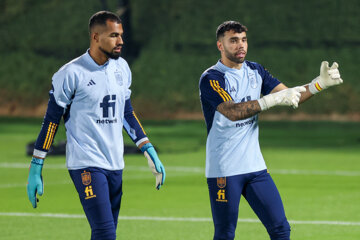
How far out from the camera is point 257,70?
895 cm

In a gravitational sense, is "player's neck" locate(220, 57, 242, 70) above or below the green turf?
above

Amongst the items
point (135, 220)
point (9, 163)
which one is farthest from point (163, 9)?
point (135, 220)

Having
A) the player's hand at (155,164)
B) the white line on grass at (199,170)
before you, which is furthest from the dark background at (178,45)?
the player's hand at (155,164)

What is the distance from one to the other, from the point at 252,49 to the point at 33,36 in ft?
38.4

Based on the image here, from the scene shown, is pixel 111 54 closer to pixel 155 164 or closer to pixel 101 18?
pixel 101 18

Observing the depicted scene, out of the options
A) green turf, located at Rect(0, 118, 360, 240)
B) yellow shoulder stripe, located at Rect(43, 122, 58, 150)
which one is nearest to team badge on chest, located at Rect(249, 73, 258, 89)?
yellow shoulder stripe, located at Rect(43, 122, 58, 150)

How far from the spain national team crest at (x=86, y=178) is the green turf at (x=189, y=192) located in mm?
3639

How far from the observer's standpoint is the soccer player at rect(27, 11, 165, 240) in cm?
829

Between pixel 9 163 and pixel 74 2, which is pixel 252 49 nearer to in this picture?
pixel 74 2

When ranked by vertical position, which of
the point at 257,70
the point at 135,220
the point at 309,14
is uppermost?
the point at 309,14

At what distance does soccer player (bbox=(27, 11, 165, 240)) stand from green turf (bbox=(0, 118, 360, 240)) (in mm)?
3537

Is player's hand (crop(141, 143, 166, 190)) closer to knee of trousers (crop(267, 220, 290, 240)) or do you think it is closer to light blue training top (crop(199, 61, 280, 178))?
light blue training top (crop(199, 61, 280, 178))

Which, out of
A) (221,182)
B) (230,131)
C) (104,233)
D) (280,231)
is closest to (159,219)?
(221,182)

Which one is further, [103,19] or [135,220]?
[135,220]
